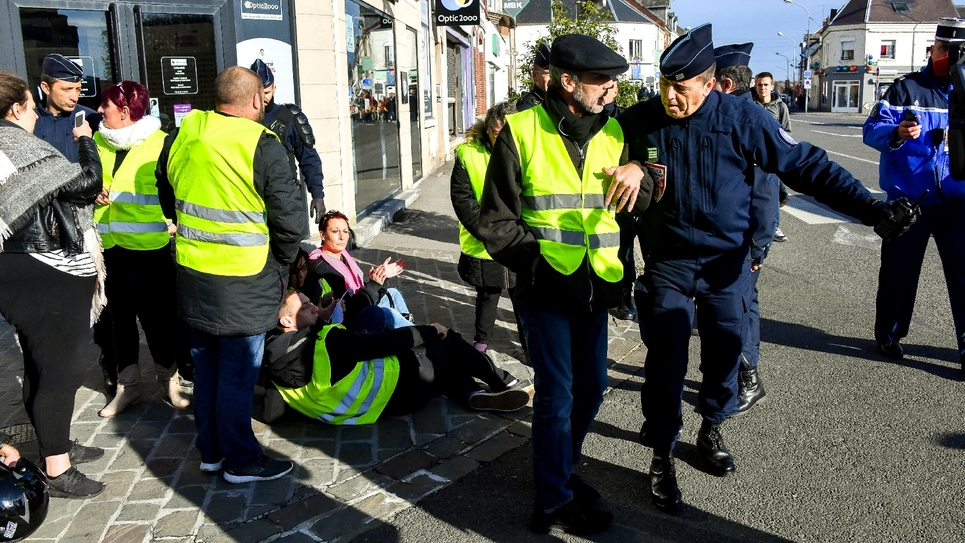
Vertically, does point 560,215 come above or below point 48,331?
above

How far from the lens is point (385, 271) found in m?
5.30

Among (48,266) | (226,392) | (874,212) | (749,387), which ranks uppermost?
(874,212)

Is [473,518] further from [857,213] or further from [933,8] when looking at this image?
[933,8]

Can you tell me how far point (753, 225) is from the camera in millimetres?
3732

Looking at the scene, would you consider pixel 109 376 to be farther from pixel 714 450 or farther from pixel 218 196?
pixel 714 450

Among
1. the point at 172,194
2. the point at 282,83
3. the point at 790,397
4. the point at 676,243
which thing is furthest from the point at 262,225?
the point at 282,83

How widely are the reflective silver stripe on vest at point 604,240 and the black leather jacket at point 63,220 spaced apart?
7.32 feet

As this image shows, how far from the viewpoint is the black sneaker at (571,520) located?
3375 mm

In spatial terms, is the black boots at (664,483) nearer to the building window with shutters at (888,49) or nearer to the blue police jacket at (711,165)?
the blue police jacket at (711,165)

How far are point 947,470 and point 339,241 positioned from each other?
3644 millimetres

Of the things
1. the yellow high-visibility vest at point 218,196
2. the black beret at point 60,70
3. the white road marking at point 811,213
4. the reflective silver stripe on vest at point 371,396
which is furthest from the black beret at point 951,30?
the white road marking at point 811,213

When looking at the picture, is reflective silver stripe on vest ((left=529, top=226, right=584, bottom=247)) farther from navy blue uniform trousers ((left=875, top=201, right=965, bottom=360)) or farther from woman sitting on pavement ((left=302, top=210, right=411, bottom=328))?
navy blue uniform trousers ((left=875, top=201, right=965, bottom=360))

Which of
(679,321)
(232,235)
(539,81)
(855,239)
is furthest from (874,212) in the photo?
(855,239)

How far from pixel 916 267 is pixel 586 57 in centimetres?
355
